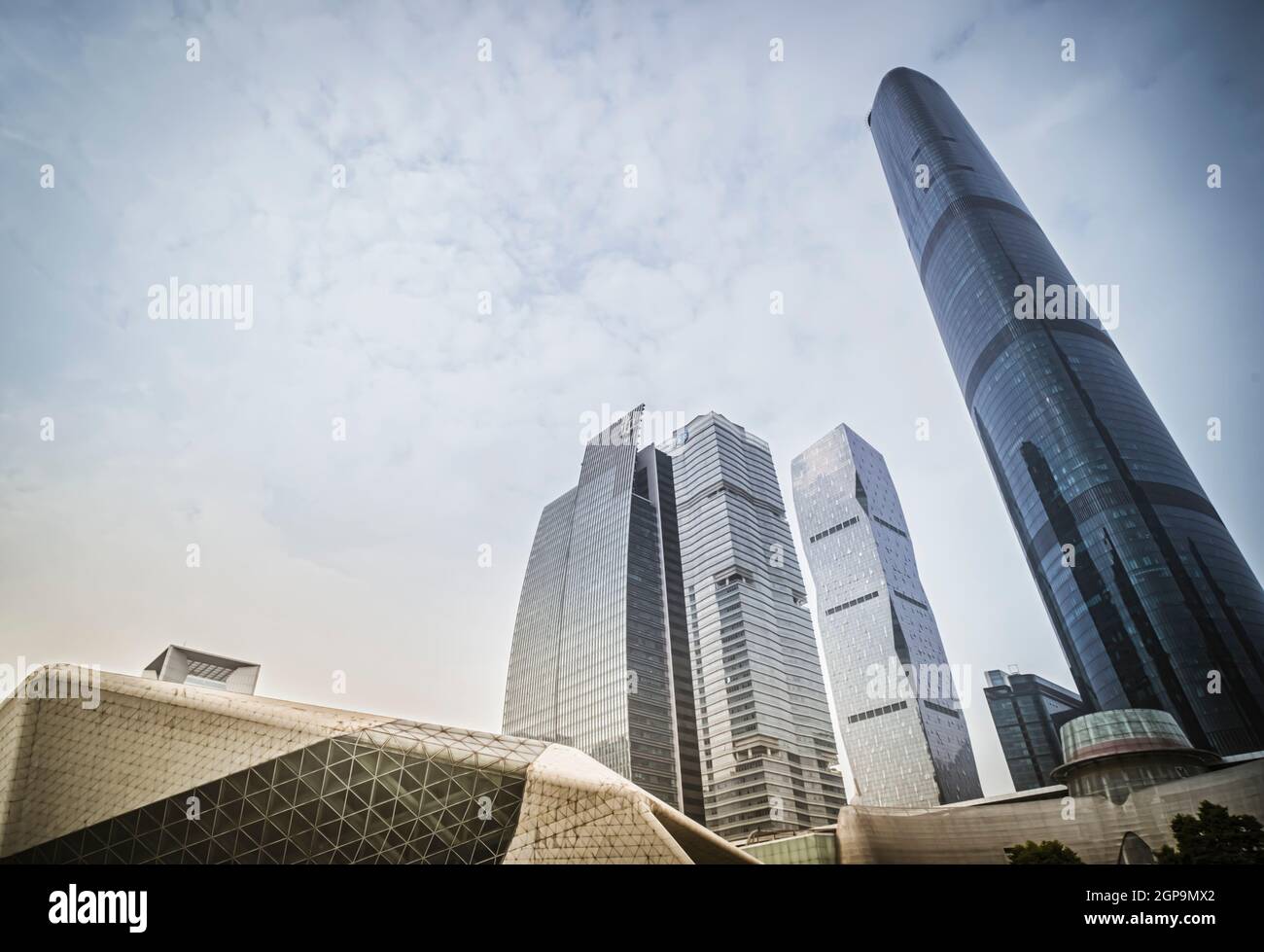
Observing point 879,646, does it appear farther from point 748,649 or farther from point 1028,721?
point 748,649

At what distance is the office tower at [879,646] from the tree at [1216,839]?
379 ft

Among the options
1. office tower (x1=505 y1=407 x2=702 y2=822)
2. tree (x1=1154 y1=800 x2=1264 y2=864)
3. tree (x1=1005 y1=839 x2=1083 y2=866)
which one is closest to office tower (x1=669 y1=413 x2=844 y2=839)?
office tower (x1=505 y1=407 x2=702 y2=822)

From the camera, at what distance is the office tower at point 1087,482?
83000 mm

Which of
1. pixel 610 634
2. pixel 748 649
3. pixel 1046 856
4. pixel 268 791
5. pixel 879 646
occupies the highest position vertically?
pixel 879 646

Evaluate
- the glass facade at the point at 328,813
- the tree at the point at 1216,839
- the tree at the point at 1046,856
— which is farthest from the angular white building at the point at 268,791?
the tree at the point at 1216,839

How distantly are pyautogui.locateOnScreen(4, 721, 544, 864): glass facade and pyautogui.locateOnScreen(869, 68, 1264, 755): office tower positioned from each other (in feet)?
293

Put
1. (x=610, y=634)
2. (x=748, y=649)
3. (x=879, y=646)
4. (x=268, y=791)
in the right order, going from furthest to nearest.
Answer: (x=879, y=646)
(x=748, y=649)
(x=610, y=634)
(x=268, y=791)

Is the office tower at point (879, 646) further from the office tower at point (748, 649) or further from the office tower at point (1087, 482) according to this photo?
the office tower at point (1087, 482)

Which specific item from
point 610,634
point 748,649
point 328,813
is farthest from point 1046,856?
point 748,649

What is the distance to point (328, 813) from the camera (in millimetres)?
31766

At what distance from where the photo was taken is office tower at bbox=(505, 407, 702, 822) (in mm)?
113188

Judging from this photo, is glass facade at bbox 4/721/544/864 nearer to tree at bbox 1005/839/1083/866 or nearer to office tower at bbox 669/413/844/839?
tree at bbox 1005/839/1083/866

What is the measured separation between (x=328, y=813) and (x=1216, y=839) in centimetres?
4983
